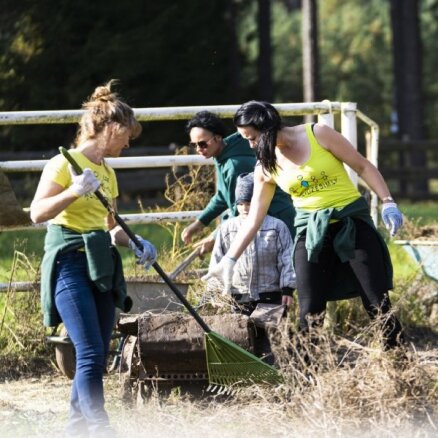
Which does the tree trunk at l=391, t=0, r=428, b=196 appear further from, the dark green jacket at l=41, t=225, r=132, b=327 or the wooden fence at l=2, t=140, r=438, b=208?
the dark green jacket at l=41, t=225, r=132, b=327

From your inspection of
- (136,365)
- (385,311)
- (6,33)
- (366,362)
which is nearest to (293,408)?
(366,362)

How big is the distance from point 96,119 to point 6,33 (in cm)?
1320

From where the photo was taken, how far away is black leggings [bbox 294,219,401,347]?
18.5ft

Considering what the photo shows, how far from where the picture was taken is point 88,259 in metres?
5.01

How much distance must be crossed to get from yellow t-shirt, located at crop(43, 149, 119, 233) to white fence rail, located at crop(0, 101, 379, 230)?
6.52 feet

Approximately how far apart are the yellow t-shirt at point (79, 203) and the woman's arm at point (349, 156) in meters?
1.18

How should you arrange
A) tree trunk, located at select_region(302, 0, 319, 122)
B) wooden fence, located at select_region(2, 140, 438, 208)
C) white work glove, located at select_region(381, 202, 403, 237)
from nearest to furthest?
white work glove, located at select_region(381, 202, 403, 237) → wooden fence, located at select_region(2, 140, 438, 208) → tree trunk, located at select_region(302, 0, 319, 122)

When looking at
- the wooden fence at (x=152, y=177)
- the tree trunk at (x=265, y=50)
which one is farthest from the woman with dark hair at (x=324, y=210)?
the tree trunk at (x=265, y=50)

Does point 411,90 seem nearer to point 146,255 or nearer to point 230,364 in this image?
point 230,364

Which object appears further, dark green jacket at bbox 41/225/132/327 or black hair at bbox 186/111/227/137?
black hair at bbox 186/111/227/137

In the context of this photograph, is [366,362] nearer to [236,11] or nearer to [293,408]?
[293,408]

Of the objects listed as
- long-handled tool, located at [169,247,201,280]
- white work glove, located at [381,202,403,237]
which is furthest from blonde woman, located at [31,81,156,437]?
long-handled tool, located at [169,247,201,280]

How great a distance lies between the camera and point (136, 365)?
624 centimetres

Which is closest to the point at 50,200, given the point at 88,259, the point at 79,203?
the point at 79,203
